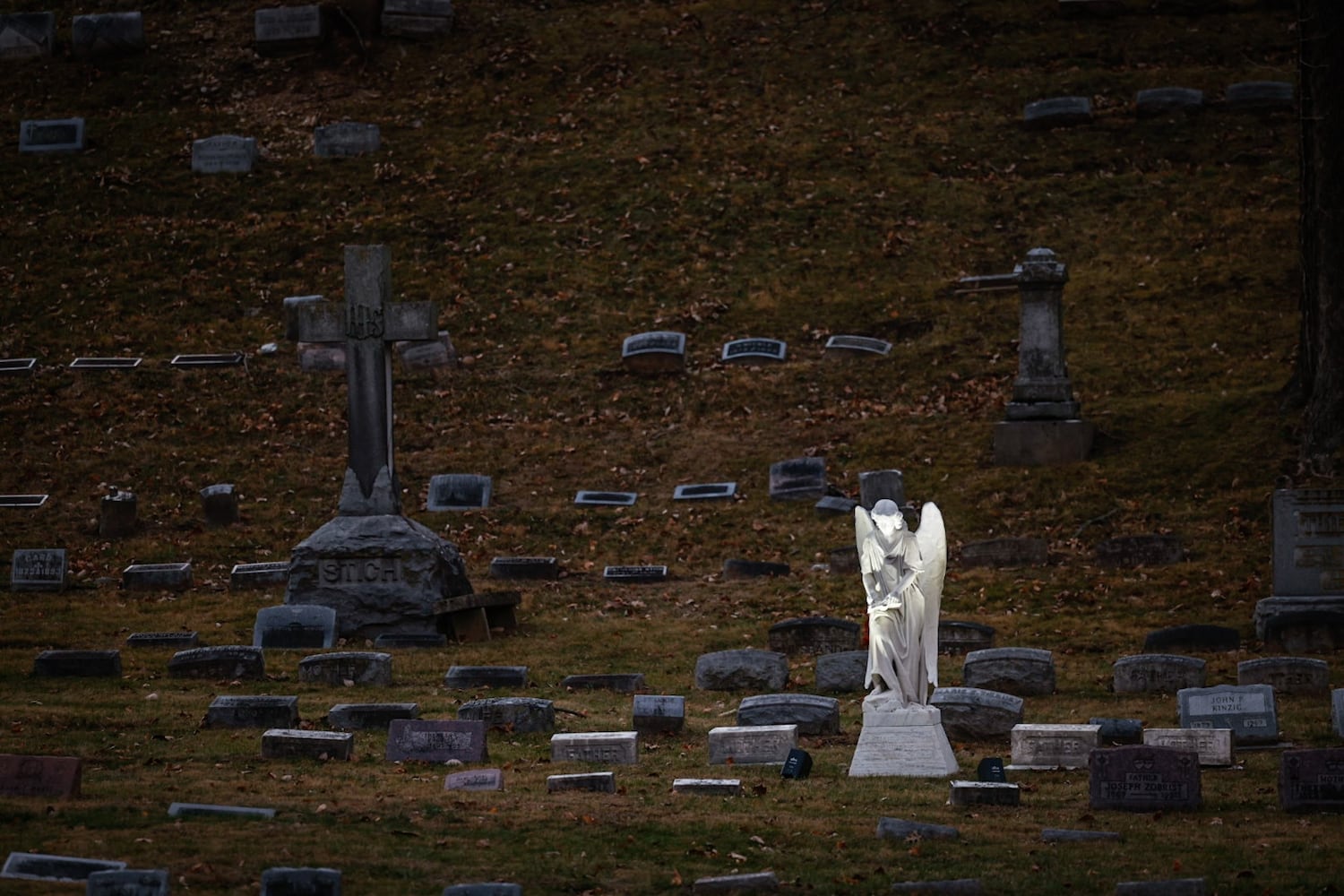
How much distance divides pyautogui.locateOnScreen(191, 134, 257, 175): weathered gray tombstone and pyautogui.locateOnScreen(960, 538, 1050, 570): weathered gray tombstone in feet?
62.9

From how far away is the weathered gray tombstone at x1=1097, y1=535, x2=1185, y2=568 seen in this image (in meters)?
22.5

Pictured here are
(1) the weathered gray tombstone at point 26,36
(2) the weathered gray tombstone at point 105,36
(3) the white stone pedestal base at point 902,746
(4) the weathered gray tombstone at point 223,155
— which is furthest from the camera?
(1) the weathered gray tombstone at point 26,36

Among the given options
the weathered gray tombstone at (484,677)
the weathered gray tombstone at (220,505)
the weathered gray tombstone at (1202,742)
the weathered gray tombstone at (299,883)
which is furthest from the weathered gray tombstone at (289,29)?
the weathered gray tombstone at (299,883)

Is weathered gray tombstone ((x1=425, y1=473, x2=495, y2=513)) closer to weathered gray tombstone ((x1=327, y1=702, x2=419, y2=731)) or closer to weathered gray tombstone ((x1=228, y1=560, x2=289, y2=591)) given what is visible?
weathered gray tombstone ((x1=228, y1=560, x2=289, y2=591))

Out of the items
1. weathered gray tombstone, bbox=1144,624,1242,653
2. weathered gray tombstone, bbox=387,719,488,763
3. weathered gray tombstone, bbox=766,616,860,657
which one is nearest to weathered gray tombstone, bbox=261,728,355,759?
weathered gray tombstone, bbox=387,719,488,763

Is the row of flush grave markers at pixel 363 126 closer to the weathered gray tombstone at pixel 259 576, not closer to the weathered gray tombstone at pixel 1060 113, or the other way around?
the weathered gray tombstone at pixel 1060 113

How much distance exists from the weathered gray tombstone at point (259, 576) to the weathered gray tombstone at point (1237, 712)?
11723 millimetres

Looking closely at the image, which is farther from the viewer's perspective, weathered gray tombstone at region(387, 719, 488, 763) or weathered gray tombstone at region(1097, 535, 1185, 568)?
weathered gray tombstone at region(1097, 535, 1185, 568)

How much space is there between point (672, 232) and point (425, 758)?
66.7 feet

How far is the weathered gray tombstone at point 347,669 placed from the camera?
1809cm

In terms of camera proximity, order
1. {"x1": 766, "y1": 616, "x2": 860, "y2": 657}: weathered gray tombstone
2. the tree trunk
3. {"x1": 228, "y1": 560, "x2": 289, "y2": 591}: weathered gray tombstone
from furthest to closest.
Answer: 1. the tree trunk
2. {"x1": 228, "y1": 560, "x2": 289, "y2": 591}: weathered gray tombstone
3. {"x1": 766, "y1": 616, "x2": 860, "y2": 657}: weathered gray tombstone

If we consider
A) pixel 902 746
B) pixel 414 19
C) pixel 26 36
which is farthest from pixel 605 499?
pixel 26 36

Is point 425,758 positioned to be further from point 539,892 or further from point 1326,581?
point 1326,581

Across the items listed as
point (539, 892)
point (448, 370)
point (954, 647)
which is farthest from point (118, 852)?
point (448, 370)
